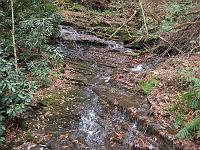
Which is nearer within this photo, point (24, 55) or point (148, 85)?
point (148, 85)

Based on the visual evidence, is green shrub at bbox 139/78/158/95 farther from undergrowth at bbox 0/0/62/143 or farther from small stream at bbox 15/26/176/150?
undergrowth at bbox 0/0/62/143

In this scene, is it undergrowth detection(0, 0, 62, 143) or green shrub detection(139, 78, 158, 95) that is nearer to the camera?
undergrowth detection(0, 0, 62, 143)

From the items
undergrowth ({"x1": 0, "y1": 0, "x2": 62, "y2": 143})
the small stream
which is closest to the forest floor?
the small stream

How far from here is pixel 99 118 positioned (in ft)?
26.9

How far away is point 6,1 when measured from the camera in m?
10.3

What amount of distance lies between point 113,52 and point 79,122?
5714mm

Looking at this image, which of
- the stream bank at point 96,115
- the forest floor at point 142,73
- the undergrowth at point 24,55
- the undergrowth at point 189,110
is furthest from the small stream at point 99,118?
the undergrowth at point 24,55

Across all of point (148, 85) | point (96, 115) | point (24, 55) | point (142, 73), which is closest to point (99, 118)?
point (96, 115)

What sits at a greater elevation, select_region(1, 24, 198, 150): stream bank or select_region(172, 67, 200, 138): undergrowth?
select_region(172, 67, 200, 138): undergrowth

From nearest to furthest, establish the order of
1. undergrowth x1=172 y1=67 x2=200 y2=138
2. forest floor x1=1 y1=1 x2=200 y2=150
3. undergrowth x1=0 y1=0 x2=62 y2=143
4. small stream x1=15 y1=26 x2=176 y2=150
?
undergrowth x1=172 y1=67 x2=200 y2=138, undergrowth x1=0 y1=0 x2=62 y2=143, small stream x1=15 y1=26 x2=176 y2=150, forest floor x1=1 y1=1 x2=200 y2=150

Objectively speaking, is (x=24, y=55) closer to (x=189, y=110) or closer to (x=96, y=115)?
(x=96, y=115)

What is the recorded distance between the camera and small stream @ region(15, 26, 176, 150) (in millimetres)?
7160

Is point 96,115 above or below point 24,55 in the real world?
below

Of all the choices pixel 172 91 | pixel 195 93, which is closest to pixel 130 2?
pixel 172 91
